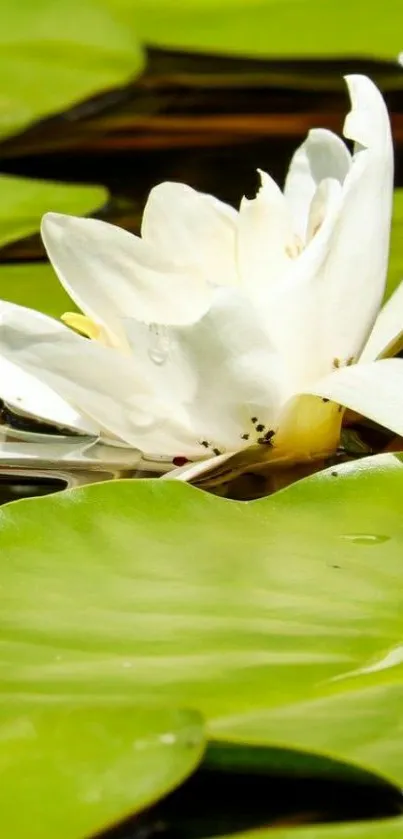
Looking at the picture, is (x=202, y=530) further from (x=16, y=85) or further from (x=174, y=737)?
(x=16, y=85)

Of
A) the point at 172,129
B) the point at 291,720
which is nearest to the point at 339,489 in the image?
the point at 291,720

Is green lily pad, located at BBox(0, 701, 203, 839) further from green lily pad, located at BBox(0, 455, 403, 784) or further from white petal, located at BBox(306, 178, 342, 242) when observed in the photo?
white petal, located at BBox(306, 178, 342, 242)

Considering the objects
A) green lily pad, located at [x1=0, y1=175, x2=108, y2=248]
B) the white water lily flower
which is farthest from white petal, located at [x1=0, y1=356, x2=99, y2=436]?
green lily pad, located at [x1=0, y1=175, x2=108, y2=248]

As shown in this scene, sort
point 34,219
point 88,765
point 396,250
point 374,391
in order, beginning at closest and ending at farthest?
point 88,765, point 374,391, point 396,250, point 34,219

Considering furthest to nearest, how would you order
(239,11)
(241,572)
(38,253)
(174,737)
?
(239,11) → (38,253) → (241,572) → (174,737)

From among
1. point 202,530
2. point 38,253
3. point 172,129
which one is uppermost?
point 172,129

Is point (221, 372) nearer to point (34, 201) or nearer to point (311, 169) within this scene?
point (311, 169)

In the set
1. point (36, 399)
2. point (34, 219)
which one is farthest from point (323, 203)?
point (34, 219)
